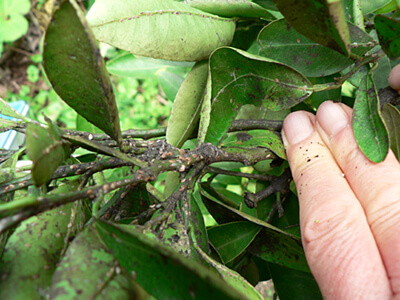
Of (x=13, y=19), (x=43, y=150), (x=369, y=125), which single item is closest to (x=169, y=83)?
(x=369, y=125)

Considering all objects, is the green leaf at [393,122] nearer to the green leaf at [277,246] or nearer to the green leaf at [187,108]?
the green leaf at [277,246]

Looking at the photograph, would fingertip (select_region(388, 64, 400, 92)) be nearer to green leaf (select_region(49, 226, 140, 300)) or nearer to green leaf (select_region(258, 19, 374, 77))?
green leaf (select_region(258, 19, 374, 77))

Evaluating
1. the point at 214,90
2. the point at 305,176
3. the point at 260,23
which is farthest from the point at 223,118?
the point at 260,23

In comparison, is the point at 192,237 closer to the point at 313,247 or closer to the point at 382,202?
the point at 313,247

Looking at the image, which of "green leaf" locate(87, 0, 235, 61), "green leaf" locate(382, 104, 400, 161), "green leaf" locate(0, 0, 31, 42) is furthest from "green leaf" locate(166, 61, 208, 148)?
"green leaf" locate(0, 0, 31, 42)

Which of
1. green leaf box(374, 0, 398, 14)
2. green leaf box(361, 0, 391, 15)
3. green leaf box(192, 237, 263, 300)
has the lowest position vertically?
green leaf box(192, 237, 263, 300)

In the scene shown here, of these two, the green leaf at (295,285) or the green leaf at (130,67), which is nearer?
the green leaf at (295,285)

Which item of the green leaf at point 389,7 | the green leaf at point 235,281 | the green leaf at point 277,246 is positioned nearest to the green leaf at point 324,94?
the green leaf at point 389,7
